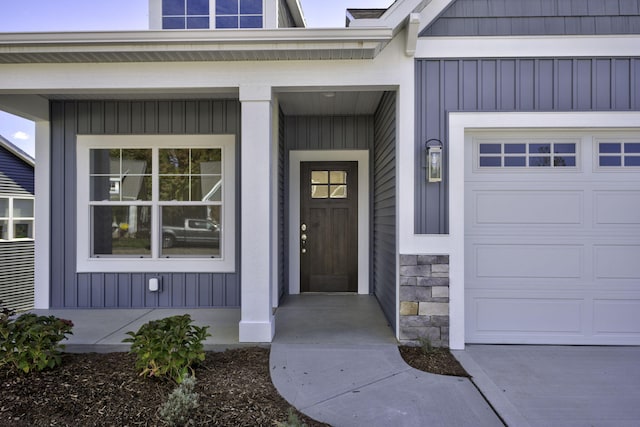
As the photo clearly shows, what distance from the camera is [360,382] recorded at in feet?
10.0

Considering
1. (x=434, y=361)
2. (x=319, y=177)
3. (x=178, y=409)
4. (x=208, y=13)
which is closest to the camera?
(x=178, y=409)

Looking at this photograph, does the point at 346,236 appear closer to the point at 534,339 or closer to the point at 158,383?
the point at 534,339

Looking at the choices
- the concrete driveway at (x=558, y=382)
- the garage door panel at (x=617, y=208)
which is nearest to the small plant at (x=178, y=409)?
the concrete driveway at (x=558, y=382)

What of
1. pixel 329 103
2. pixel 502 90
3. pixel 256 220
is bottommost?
pixel 256 220

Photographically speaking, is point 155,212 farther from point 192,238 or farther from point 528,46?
point 528,46

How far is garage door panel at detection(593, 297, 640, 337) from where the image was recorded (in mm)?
3857

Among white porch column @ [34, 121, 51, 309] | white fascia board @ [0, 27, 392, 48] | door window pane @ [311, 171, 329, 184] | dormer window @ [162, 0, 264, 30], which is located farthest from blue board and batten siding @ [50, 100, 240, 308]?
white fascia board @ [0, 27, 392, 48]

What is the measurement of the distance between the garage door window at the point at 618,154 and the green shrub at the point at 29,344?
5147 millimetres

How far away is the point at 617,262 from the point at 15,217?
12860 millimetres

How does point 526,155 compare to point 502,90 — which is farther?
point 526,155

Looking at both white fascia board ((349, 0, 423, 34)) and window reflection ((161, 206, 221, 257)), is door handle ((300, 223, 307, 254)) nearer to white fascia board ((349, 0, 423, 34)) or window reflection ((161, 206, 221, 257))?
window reflection ((161, 206, 221, 257))

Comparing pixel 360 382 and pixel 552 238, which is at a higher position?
pixel 552 238

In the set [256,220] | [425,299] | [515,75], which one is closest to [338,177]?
[256,220]

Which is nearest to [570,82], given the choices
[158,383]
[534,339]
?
[534,339]
